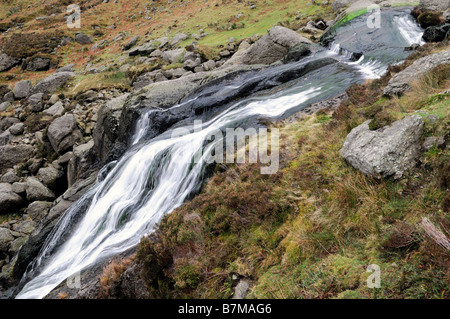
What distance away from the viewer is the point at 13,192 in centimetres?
2000

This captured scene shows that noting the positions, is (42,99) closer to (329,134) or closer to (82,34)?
(82,34)

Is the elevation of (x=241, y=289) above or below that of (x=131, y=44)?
above

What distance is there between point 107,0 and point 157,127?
65.2 m

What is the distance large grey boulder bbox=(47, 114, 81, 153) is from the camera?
2312 centimetres

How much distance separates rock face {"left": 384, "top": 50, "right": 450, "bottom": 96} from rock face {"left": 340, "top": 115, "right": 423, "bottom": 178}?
3.42 metres

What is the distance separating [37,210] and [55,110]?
14.1 metres

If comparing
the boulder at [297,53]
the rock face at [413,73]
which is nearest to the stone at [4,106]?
the boulder at [297,53]

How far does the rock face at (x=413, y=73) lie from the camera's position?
8.93 m

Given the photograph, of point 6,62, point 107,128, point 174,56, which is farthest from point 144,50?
point 6,62

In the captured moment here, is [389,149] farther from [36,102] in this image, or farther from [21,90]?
[21,90]

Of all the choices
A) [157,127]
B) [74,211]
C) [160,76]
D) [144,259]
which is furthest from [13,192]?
[144,259]

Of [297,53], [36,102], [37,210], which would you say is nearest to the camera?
[37,210]

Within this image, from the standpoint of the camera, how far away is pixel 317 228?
220 inches

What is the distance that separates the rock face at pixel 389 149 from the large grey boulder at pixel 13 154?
88.5ft
